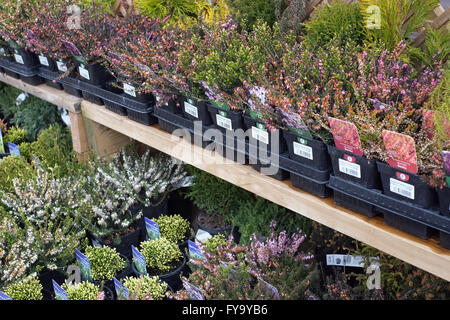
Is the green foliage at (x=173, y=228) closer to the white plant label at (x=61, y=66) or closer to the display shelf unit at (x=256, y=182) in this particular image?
the display shelf unit at (x=256, y=182)

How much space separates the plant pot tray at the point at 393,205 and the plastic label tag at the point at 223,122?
482 millimetres

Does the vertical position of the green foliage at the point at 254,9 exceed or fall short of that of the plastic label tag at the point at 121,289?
it exceeds it

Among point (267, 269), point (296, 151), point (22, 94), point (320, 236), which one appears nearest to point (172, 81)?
point (296, 151)

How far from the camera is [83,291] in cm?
226

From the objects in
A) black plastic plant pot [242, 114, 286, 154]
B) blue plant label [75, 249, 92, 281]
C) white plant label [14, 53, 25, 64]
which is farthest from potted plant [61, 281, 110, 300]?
white plant label [14, 53, 25, 64]

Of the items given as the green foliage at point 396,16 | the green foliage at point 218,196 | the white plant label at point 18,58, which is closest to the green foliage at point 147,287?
the green foliage at point 218,196

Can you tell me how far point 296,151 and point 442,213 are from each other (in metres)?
0.53

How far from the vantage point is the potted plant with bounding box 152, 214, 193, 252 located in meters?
2.73

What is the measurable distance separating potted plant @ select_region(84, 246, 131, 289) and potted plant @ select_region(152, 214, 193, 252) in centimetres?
31

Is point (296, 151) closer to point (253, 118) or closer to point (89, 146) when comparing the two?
point (253, 118)

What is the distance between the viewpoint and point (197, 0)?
2.65 m

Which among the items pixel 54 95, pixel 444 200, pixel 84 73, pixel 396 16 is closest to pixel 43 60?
pixel 54 95

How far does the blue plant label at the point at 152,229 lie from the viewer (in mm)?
2666

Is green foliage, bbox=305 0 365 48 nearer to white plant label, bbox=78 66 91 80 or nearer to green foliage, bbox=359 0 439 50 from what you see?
green foliage, bbox=359 0 439 50
